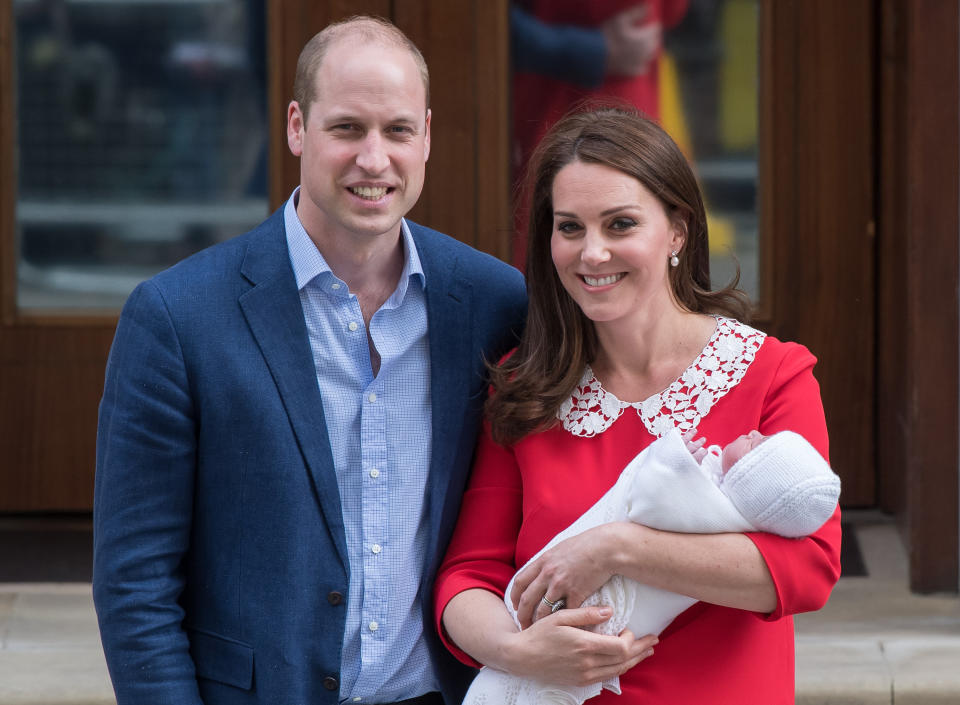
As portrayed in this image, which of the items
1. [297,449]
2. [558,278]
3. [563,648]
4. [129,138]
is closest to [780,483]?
[563,648]

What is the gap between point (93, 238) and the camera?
4824 mm

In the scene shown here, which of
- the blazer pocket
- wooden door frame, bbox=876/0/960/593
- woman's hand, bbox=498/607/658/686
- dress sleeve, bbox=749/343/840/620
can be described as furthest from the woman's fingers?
wooden door frame, bbox=876/0/960/593

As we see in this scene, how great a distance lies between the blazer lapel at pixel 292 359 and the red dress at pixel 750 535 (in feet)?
0.92

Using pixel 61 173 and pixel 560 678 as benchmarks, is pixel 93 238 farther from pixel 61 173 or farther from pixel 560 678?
pixel 560 678

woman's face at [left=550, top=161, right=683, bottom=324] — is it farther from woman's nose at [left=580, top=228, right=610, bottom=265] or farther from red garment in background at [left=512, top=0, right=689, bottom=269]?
red garment in background at [left=512, top=0, right=689, bottom=269]

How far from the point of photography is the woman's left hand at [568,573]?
2.27 meters

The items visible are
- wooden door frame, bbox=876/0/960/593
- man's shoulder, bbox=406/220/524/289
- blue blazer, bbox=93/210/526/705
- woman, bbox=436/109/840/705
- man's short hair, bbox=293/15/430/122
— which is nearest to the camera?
woman, bbox=436/109/840/705

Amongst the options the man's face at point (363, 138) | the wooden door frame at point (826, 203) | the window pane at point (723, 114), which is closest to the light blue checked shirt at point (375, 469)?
the man's face at point (363, 138)

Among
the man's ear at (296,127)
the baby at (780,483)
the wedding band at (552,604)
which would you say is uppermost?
the man's ear at (296,127)

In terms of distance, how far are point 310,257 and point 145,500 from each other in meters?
0.52

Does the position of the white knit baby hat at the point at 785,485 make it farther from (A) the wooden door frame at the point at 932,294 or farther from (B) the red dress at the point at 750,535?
(A) the wooden door frame at the point at 932,294

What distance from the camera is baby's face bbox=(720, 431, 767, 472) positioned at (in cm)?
225

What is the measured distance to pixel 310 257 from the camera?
250 cm

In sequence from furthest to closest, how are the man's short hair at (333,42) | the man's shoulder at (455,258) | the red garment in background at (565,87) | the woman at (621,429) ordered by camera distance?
1. the red garment in background at (565,87)
2. the man's shoulder at (455,258)
3. the man's short hair at (333,42)
4. the woman at (621,429)
